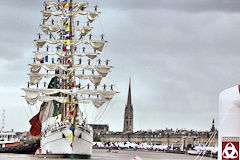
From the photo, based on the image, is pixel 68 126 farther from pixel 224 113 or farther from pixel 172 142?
pixel 172 142

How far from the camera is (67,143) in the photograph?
45.5m

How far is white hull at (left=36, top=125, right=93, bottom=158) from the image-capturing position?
149ft

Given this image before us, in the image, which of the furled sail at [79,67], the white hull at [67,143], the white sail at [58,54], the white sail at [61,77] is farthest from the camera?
the white sail at [58,54]

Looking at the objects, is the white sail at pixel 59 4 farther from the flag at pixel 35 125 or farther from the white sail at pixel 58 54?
the flag at pixel 35 125

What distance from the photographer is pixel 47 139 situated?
4809 cm

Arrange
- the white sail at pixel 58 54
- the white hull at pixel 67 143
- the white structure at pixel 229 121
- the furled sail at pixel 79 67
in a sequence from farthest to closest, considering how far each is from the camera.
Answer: the white sail at pixel 58 54, the furled sail at pixel 79 67, the white hull at pixel 67 143, the white structure at pixel 229 121

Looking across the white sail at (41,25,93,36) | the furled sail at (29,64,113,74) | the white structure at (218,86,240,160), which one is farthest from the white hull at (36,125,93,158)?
the white structure at (218,86,240,160)

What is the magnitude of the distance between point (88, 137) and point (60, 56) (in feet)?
35.2

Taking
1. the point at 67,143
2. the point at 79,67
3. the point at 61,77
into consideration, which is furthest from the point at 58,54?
the point at 67,143

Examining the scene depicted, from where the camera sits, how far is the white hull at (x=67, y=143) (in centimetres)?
4531

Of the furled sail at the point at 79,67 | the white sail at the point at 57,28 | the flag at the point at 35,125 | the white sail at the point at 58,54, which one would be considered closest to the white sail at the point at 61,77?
the furled sail at the point at 79,67

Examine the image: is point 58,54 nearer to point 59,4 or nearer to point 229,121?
point 59,4

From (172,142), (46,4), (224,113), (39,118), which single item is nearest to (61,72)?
(39,118)

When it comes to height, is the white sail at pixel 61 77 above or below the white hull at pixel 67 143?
above
